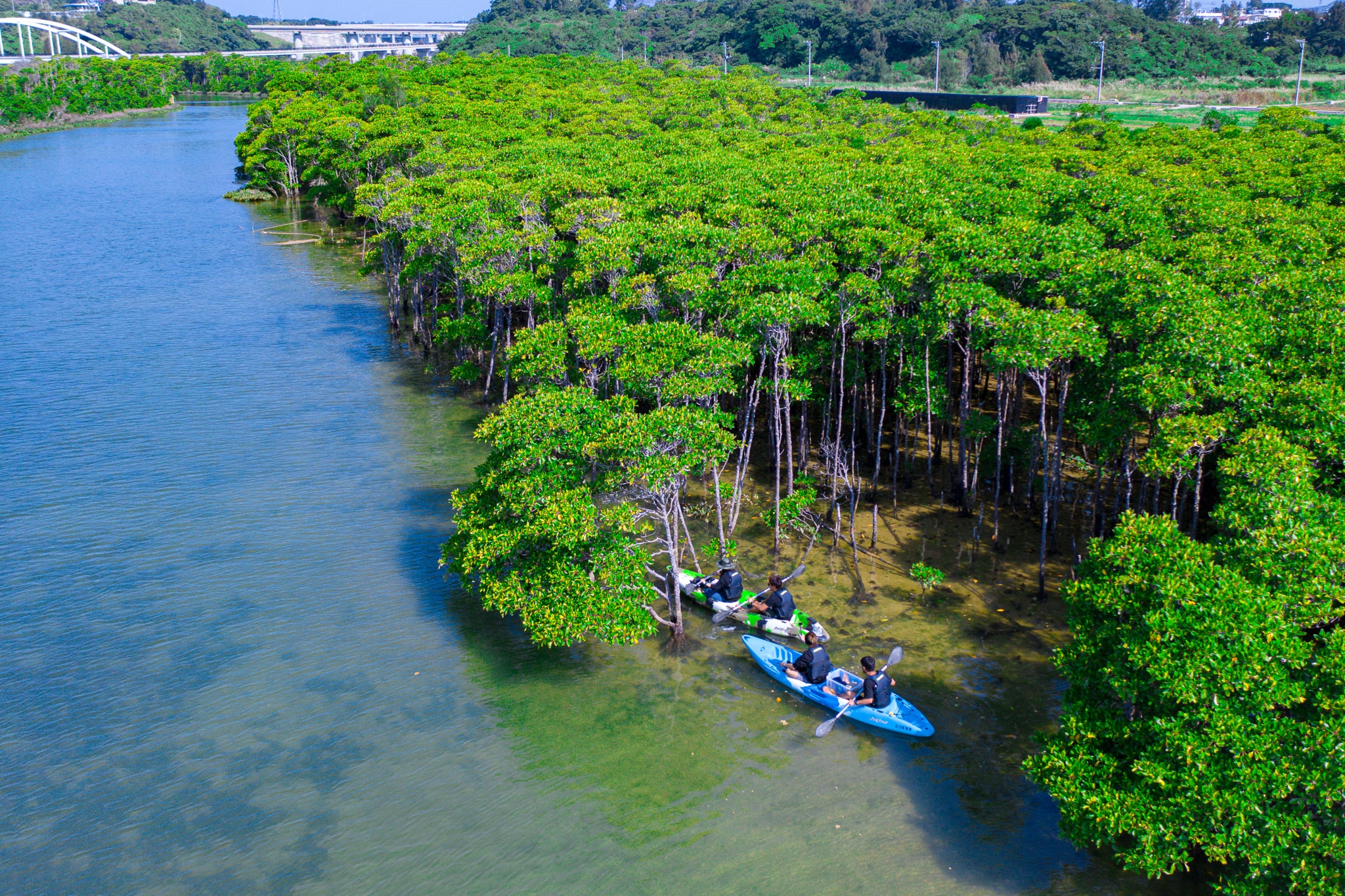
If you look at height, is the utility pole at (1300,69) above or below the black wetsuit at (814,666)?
above

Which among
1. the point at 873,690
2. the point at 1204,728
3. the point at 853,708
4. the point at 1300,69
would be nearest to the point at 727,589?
the point at 853,708

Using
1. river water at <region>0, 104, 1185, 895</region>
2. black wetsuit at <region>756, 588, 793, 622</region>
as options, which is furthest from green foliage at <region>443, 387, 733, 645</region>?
black wetsuit at <region>756, 588, 793, 622</region>

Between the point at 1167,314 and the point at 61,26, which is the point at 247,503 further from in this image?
the point at 61,26

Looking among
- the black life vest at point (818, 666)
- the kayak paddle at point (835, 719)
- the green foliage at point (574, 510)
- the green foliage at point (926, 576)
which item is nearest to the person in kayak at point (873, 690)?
the kayak paddle at point (835, 719)

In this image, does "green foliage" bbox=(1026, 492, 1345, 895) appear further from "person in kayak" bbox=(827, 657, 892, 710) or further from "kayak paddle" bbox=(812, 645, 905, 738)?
"kayak paddle" bbox=(812, 645, 905, 738)

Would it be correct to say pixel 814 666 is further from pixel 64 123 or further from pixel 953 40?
pixel 64 123

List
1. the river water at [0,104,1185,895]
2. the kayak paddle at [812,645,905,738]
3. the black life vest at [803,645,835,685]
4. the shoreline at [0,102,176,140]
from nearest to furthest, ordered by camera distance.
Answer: the river water at [0,104,1185,895], the kayak paddle at [812,645,905,738], the black life vest at [803,645,835,685], the shoreline at [0,102,176,140]

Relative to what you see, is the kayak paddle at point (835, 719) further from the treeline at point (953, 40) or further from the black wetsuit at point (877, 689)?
the treeline at point (953, 40)
